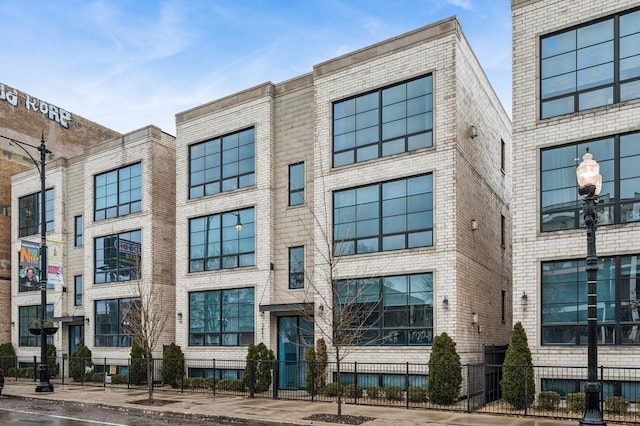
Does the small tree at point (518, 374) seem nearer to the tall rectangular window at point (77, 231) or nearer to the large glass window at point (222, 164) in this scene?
the large glass window at point (222, 164)

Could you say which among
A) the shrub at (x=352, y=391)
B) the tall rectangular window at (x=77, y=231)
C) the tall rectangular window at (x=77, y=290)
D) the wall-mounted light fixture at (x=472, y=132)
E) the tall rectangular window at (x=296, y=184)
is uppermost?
the wall-mounted light fixture at (x=472, y=132)

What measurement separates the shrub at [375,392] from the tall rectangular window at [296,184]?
774 cm

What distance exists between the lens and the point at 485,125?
22922 mm

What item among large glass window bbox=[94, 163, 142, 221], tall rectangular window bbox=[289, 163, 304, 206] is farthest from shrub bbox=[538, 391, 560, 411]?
large glass window bbox=[94, 163, 142, 221]

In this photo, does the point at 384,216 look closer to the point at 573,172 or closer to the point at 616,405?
the point at 573,172

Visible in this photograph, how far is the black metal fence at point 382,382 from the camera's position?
15.7m

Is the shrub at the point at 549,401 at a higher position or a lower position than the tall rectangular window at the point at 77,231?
lower

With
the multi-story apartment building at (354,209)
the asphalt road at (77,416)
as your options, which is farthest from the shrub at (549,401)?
the asphalt road at (77,416)

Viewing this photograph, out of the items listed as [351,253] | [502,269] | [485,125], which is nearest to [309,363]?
[351,253]

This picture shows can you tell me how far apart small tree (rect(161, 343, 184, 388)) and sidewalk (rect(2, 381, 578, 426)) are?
5.10 feet

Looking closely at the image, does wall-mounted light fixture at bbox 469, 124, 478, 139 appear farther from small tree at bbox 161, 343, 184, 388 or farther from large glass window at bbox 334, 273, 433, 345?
small tree at bbox 161, 343, 184, 388

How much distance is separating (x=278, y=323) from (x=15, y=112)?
81.5 feet

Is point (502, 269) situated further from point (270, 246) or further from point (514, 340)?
point (270, 246)

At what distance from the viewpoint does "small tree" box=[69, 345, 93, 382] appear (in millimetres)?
27781
